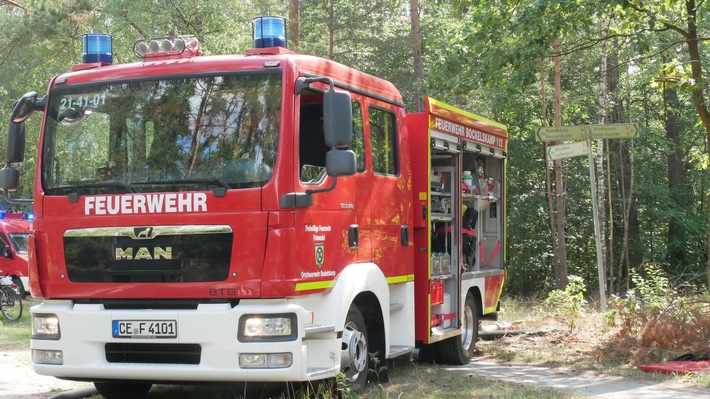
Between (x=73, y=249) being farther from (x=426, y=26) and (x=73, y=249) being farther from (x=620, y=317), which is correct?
(x=426, y=26)

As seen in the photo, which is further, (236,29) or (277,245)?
(236,29)

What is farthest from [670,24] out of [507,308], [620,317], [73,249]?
[73,249]

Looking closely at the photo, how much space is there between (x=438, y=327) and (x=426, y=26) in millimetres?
19526

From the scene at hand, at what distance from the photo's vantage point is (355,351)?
8.30 metres

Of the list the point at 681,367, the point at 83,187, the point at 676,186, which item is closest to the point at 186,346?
the point at 83,187

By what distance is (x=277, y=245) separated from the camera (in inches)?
285

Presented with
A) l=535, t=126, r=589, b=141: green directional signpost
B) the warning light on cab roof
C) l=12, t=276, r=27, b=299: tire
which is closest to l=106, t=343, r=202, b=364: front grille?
the warning light on cab roof

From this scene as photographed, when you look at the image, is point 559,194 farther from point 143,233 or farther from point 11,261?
point 143,233

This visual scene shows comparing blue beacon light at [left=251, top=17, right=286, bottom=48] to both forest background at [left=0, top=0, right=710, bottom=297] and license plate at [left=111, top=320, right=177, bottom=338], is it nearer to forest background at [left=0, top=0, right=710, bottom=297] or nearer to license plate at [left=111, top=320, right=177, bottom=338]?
license plate at [left=111, top=320, right=177, bottom=338]

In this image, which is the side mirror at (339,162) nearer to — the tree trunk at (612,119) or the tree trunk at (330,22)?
the tree trunk at (330,22)

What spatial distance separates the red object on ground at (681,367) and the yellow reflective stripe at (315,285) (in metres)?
4.32

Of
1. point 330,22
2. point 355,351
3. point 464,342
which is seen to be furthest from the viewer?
point 330,22

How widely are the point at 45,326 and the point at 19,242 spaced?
20.2m

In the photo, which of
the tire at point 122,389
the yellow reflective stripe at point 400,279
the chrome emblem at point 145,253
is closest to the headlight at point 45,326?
the chrome emblem at point 145,253
